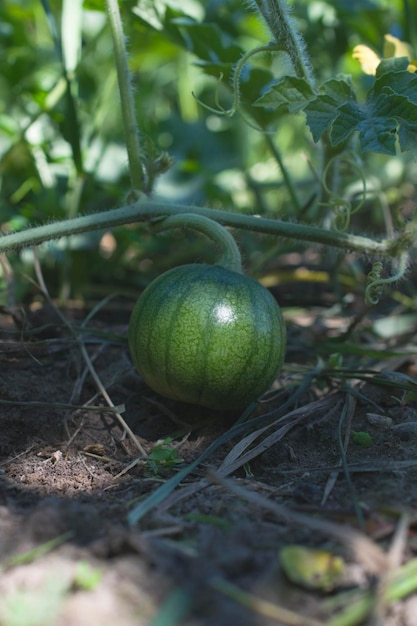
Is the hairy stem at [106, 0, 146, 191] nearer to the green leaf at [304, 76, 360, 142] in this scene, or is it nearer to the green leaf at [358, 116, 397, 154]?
the green leaf at [304, 76, 360, 142]

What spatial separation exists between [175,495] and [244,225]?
1053 millimetres

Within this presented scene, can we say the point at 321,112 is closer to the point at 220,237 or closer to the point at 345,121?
the point at 345,121

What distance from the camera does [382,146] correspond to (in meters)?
1.89

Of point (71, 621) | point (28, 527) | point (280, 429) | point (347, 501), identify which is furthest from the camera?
point (280, 429)

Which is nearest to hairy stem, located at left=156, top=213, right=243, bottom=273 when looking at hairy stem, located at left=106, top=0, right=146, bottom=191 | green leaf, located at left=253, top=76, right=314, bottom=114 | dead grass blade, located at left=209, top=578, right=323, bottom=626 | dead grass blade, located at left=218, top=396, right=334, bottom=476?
hairy stem, located at left=106, top=0, right=146, bottom=191

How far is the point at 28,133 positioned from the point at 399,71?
2.19 m

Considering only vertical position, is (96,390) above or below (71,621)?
below

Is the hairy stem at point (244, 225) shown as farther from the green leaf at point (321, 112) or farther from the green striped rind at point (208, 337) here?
the green leaf at point (321, 112)

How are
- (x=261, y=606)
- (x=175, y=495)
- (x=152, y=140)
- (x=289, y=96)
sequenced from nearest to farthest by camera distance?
1. (x=261, y=606)
2. (x=175, y=495)
3. (x=289, y=96)
4. (x=152, y=140)

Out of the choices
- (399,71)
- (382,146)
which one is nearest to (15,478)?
(382,146)

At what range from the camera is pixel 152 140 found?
2.67 meters

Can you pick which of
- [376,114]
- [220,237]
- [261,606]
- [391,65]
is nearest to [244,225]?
[220,237]

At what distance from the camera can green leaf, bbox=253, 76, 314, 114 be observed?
6.85ft

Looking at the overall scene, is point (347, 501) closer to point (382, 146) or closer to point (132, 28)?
point (382, 146)
